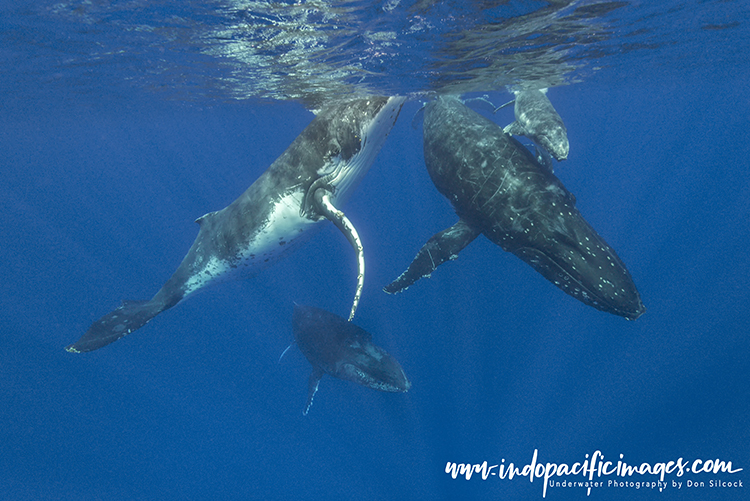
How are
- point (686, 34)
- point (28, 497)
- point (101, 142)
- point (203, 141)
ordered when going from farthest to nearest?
point (203, 141) < point (101, 142) < point (28, 497) < point (686, 34)

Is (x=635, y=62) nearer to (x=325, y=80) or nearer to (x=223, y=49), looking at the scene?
(x=325, y=80)

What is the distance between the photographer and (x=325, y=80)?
14.1 meters

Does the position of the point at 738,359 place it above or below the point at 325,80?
below

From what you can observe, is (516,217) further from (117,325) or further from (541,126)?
(117,325)

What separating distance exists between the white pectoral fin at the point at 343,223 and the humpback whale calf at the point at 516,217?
137 cm

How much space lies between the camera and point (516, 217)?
6.52 m

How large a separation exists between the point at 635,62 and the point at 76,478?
38544mm

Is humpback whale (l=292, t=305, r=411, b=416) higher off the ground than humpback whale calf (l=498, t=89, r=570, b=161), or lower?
lower

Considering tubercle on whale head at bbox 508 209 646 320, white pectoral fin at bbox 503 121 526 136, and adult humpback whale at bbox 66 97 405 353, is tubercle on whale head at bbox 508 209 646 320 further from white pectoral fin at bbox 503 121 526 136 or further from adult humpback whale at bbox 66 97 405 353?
adult humpback whale at bbox 66 97 405 353

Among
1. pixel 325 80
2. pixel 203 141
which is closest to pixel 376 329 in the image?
pixel 325 80

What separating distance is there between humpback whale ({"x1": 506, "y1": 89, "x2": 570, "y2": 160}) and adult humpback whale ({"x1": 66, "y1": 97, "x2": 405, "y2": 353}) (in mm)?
2910

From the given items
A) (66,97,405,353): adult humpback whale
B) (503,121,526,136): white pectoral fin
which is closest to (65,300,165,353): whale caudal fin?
(66,97,405,353): adult humpback whale

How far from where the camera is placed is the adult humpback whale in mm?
8016

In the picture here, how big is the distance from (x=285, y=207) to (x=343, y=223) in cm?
188
